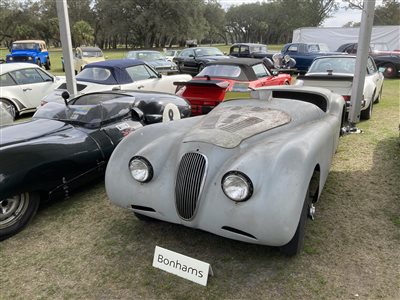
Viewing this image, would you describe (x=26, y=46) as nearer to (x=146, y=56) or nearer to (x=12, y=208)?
(x=146, y=56)

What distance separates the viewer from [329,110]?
4207 mm

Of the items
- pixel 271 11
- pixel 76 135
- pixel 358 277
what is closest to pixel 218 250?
pixel 358 277

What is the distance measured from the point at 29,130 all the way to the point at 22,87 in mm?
5333

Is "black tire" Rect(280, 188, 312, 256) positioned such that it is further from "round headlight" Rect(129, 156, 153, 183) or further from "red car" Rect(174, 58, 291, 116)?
"red car" Rect(174, 58, 291, 116)

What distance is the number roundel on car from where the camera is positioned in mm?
5209

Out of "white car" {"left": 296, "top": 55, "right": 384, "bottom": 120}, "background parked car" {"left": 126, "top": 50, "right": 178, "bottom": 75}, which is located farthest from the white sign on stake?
"background parked car" {"left": 126, "top": 50, "right": 178, "bottom": 75}

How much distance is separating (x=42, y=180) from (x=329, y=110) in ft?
10.6

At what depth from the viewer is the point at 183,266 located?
2686 mm

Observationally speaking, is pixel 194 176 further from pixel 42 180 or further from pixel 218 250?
pixel 42 180

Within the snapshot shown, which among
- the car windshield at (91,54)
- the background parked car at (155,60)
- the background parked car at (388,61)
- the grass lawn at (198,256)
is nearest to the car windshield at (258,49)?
the background parked car at (388,61)

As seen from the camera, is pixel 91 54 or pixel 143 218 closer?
pixel 143 218

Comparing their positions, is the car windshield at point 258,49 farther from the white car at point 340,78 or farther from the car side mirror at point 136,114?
the car side mirror at point 136,114

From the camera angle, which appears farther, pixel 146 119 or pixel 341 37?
pixel 341 37

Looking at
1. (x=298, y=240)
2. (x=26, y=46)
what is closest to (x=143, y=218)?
(x=298, y=240)
